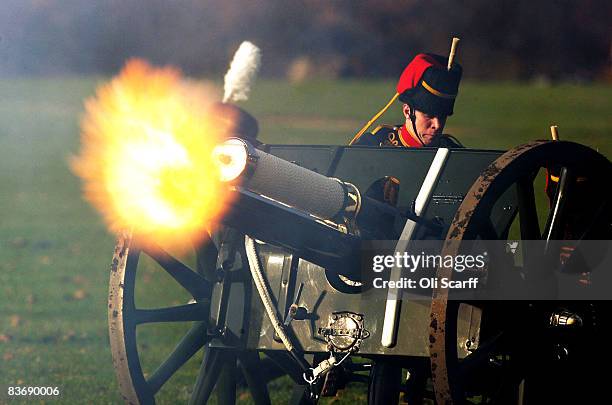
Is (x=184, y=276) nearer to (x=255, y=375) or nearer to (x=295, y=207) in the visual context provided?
(x=255, y=375)

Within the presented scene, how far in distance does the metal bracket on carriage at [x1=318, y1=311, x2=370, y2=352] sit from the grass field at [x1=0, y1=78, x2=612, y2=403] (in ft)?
8.58

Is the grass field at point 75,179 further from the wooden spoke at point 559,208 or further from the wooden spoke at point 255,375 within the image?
the wooden spoke at point 559,208

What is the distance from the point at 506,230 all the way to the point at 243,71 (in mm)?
3148

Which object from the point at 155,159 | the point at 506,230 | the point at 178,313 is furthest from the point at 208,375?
the point at 506,230

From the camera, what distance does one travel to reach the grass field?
996 cm

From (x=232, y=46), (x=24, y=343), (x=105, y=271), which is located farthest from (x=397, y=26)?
(x=24, y=343)

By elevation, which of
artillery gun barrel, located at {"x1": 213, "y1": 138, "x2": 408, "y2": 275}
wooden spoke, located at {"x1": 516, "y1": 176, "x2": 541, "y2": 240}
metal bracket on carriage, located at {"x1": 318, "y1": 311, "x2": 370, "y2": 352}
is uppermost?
wooden spoke, located at {"x1": 516, "y1": 176, "x2": 541, "y2": 240}

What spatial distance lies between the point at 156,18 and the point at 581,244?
21.3m

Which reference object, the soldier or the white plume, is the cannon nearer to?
the soldier

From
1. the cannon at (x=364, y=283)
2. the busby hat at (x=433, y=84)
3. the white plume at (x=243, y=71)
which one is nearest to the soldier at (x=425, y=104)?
the busby hat at (x=433, y=84)

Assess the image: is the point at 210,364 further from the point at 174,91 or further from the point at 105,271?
the point at 105,271

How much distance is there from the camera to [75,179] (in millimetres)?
25766

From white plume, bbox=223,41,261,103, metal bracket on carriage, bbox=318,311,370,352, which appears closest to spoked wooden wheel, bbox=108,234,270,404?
metal bracket on carriage, bbox=318,311,370,352

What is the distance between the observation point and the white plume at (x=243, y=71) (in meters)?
8.86
